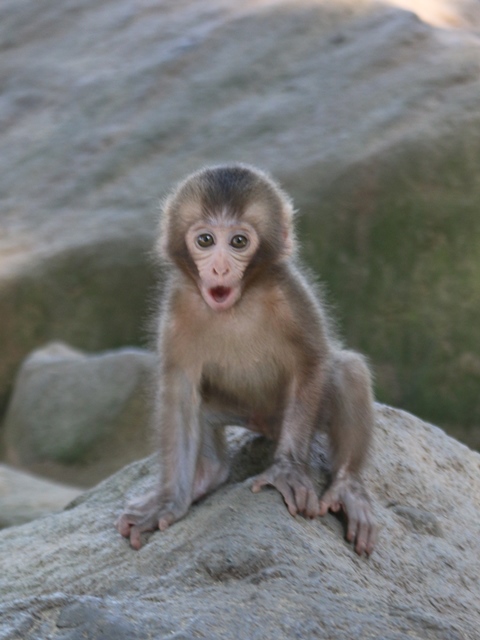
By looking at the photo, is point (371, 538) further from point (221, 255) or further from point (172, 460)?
point (221, 255)

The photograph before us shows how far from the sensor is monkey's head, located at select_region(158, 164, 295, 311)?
15.3ft

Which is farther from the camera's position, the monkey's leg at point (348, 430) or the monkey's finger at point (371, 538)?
the monkey's leg at point (348, 430)

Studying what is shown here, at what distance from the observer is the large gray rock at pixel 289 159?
10.1 m

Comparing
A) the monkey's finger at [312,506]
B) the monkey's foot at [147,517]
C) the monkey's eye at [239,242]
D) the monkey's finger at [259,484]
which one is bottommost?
the monkey's foot at [147,517]

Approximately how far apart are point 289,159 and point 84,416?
3.00 metres

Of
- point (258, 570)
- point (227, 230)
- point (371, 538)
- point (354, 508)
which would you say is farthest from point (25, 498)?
point (258, 570)

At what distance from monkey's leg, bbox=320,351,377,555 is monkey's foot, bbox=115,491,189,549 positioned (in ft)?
1.92

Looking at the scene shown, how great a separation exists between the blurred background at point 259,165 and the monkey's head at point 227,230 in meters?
4.15

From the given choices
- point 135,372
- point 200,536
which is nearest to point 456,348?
point 135,372

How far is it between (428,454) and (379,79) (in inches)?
243

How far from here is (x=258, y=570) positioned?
3918mm

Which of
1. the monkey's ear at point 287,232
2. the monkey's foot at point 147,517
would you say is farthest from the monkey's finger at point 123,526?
the monkey's ear at point 287,232

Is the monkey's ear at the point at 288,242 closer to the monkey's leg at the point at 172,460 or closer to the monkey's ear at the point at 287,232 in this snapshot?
the monkey's ear at the point at 287,232

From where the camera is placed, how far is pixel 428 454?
5527 mm
